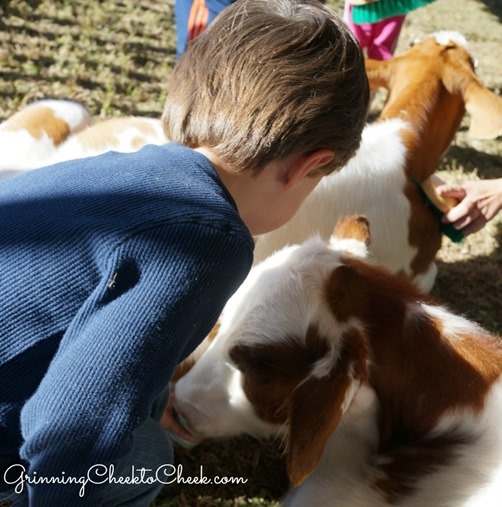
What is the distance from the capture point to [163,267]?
161 cm

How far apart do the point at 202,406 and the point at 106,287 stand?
3.51ft

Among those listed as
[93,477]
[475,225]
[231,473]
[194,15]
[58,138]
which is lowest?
[231,473]

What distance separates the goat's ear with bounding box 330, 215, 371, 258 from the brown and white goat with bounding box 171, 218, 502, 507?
277mm

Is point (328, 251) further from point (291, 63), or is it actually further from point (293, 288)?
point (291, 63)

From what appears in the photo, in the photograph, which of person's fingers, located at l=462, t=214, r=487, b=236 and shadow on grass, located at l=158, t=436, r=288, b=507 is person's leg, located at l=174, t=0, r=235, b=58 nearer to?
person's fingers, located at l=462, t=214, r=487, b=236

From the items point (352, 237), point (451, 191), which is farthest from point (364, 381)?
point (451, 191)

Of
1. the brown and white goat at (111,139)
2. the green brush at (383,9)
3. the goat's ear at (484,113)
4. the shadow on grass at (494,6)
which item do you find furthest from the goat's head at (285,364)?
the shadow on grass at (494,6)

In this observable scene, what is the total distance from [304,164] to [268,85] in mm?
293

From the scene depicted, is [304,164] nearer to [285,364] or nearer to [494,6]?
[285,364]

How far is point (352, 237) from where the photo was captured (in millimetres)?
2789

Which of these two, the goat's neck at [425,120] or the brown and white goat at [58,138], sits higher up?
the goat's neck at [425,120]

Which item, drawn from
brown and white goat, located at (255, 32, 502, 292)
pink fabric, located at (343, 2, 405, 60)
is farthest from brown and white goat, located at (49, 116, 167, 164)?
pink fabric, located at (343, 2, 405, 60)

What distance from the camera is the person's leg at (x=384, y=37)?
525 cm

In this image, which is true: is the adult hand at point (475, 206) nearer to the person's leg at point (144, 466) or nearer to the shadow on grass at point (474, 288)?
the shadow on grass at point (474, 288)
